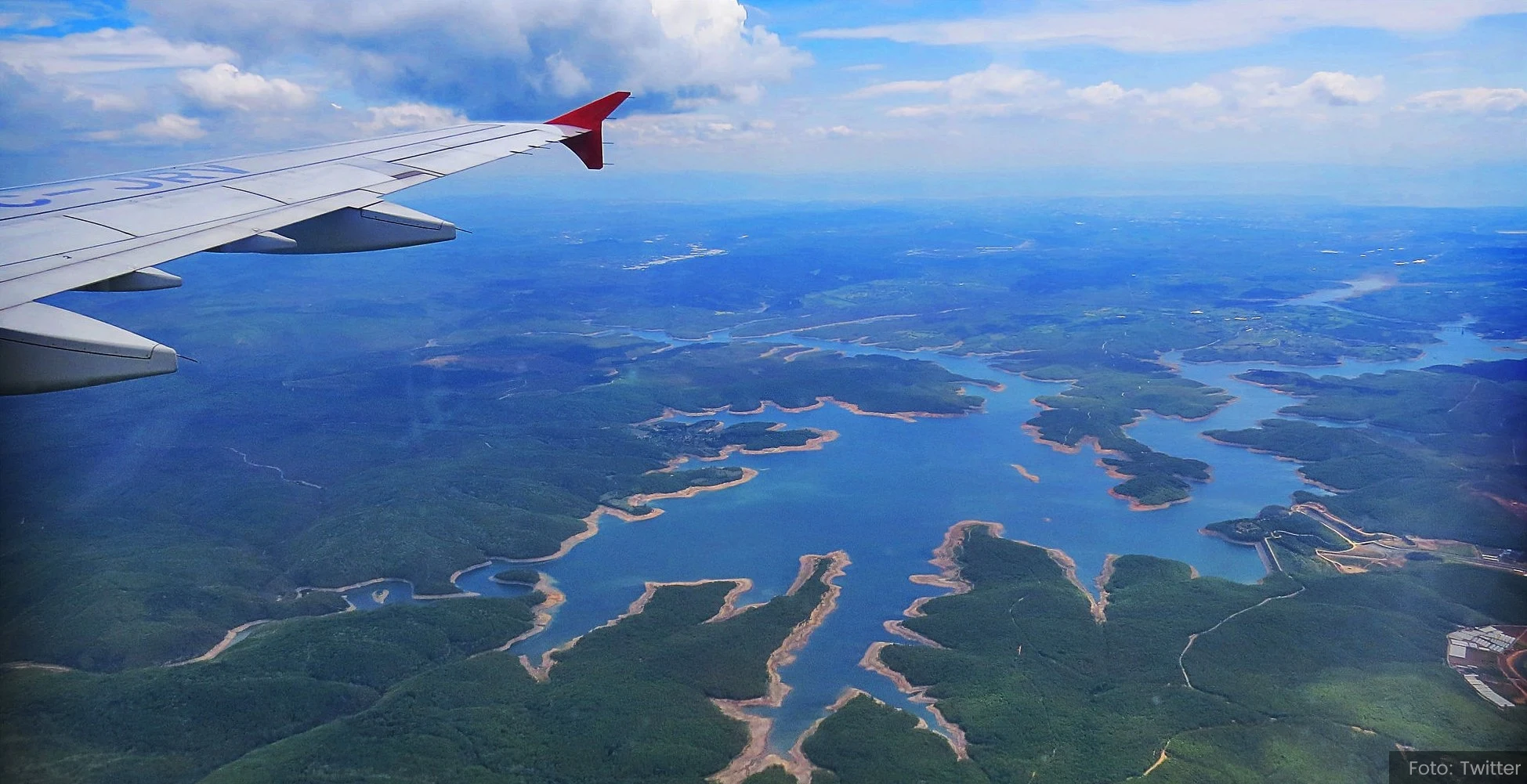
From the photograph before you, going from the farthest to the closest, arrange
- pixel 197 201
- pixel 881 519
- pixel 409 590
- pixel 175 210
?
pixel 881 519 → pixel 409 590 → pixel 197 201 → pixel 175 210

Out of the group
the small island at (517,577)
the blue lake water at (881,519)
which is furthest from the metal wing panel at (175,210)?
the small island at (517,577)

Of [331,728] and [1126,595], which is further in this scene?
[1126,595]

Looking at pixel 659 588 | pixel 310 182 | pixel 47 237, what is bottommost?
pixel 659 588

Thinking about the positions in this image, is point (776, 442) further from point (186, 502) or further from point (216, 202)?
point (216, 202)

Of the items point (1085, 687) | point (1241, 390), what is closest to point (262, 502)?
point (1085, 687)

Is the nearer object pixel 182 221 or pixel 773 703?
pixel 182 221

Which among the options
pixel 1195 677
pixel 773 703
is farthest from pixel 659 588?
pixel 1195 677

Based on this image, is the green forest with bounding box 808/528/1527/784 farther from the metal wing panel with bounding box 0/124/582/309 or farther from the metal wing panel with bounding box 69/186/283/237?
the metal wing panel with bounding box 69/186/283/237

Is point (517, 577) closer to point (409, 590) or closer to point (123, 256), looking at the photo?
point (409, 590)
